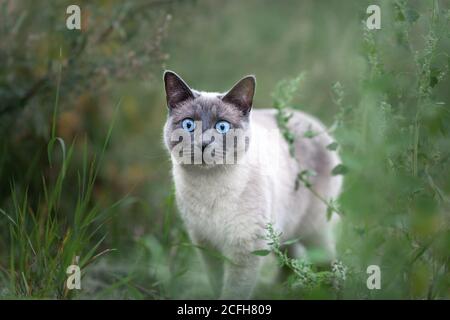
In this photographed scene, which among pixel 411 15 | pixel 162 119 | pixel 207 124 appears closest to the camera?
pixel 411 15

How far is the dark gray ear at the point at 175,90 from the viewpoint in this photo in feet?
8.78

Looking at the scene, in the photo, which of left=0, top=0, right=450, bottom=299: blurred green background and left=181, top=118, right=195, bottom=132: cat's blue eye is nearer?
left=0, top=0, right=450, bottom=299: blurred green background

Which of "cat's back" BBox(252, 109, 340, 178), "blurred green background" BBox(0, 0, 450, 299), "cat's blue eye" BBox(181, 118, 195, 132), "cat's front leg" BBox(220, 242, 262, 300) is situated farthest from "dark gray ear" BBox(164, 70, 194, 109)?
"cat's front leg" BBox(220, 242, 262, 300)

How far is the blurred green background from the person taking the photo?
7.63 ft

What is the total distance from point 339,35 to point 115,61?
2.51 meters

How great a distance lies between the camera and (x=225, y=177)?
2.75 m

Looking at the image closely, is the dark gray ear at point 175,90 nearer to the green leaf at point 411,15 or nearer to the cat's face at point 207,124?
the cat's face at point 207,124

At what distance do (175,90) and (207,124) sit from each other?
0.23 metres

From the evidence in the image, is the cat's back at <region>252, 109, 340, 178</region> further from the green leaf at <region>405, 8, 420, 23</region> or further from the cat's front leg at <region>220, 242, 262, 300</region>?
the green leaf at <region>405, 8, 420, 23</region>

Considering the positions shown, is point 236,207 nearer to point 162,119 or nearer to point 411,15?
point 411,15

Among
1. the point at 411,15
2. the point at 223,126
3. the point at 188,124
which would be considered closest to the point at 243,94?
the point at 223,126

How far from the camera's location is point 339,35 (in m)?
5.46

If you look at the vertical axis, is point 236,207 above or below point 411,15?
below

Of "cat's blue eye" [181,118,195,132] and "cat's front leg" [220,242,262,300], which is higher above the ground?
"cat's blue eye" [181,118,195,132]
